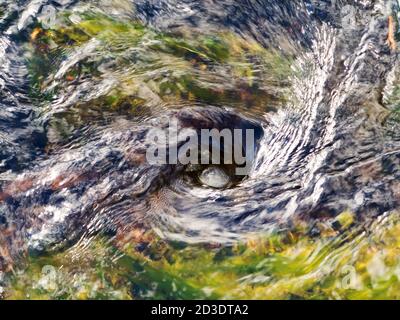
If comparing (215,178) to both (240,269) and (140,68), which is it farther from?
(140,68)

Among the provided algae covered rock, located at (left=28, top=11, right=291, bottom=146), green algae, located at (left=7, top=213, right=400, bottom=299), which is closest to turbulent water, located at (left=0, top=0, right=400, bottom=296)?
algae covered rock, located at (left=28, top=11, right=291, bottom=146)

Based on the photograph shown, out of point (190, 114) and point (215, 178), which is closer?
point (215, 178)

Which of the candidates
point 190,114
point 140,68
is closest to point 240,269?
point 190,114

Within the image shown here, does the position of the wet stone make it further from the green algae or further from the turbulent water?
the green algae

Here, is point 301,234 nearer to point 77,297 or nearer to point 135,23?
point 77,297

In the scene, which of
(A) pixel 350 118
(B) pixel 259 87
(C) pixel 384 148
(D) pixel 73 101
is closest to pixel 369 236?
(C) pixel 384 148
